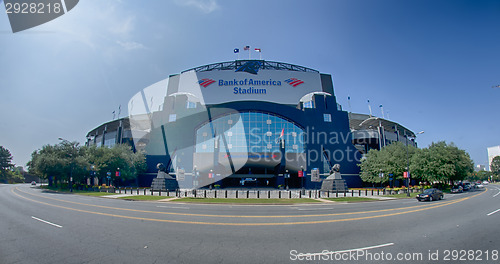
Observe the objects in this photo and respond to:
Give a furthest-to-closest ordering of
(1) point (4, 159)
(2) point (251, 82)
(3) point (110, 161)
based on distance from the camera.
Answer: (1) point (4, 159), (2) point (251, 82), (3) point (110, 161)

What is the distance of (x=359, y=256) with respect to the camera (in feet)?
21.0

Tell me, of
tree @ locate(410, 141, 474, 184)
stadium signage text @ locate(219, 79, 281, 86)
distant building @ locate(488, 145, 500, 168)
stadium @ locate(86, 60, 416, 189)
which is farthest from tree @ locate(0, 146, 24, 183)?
distant building @ locate(488, 145, 500, 168)

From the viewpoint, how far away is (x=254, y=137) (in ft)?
197

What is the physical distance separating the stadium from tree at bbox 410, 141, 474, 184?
16847 millimetres

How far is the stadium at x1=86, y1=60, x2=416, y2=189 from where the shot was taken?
58.8m

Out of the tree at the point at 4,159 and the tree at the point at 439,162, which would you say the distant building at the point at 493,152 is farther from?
the tree at the point at 4,159

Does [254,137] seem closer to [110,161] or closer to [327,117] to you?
[327,117]

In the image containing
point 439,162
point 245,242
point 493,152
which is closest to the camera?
point 245,242

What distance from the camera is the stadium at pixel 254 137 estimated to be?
193 ft

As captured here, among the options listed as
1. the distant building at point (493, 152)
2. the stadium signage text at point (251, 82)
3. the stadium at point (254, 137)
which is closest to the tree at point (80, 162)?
the stadium at point (254, 137)

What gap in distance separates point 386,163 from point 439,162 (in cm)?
1128

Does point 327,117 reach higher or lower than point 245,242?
higher

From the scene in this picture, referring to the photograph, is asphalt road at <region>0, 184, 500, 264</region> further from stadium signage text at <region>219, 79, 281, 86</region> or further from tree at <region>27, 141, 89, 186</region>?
stadium signage text at <region>219, 79, 281, 86</region>

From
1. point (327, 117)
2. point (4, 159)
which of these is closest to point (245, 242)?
point (327, 117)
